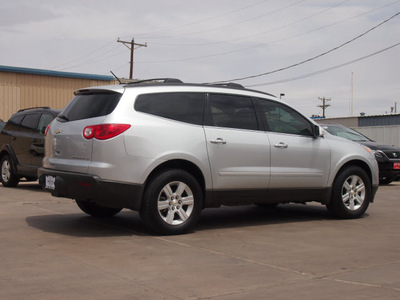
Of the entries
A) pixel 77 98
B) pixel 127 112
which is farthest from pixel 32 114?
pixel 127 112

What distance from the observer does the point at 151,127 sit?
6629mm

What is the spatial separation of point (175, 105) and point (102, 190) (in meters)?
1.40

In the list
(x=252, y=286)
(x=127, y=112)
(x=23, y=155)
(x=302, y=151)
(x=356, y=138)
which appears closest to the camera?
(x=252, y=286)

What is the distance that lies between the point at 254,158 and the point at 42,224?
2.84m

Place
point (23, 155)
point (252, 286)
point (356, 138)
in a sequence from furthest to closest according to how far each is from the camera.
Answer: point (356, 138) → point (23, 155) → point (252, 286)

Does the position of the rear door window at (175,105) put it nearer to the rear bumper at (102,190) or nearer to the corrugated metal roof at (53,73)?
the rear bumper at (102,190)

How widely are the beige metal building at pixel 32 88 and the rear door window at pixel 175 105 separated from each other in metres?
23.3

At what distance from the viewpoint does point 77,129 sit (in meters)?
6.82

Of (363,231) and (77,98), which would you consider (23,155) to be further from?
(363,231)

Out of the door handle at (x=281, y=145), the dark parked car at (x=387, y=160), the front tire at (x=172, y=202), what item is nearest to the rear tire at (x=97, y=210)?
the front tire at (x=172, y=202)

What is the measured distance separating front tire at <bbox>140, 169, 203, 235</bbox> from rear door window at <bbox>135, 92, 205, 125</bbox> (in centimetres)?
68

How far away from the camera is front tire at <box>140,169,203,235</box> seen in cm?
657

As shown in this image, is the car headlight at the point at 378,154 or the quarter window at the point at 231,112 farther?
the car headlight at the point at 378,154

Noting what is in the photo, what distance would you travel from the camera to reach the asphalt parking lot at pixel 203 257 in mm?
4496
